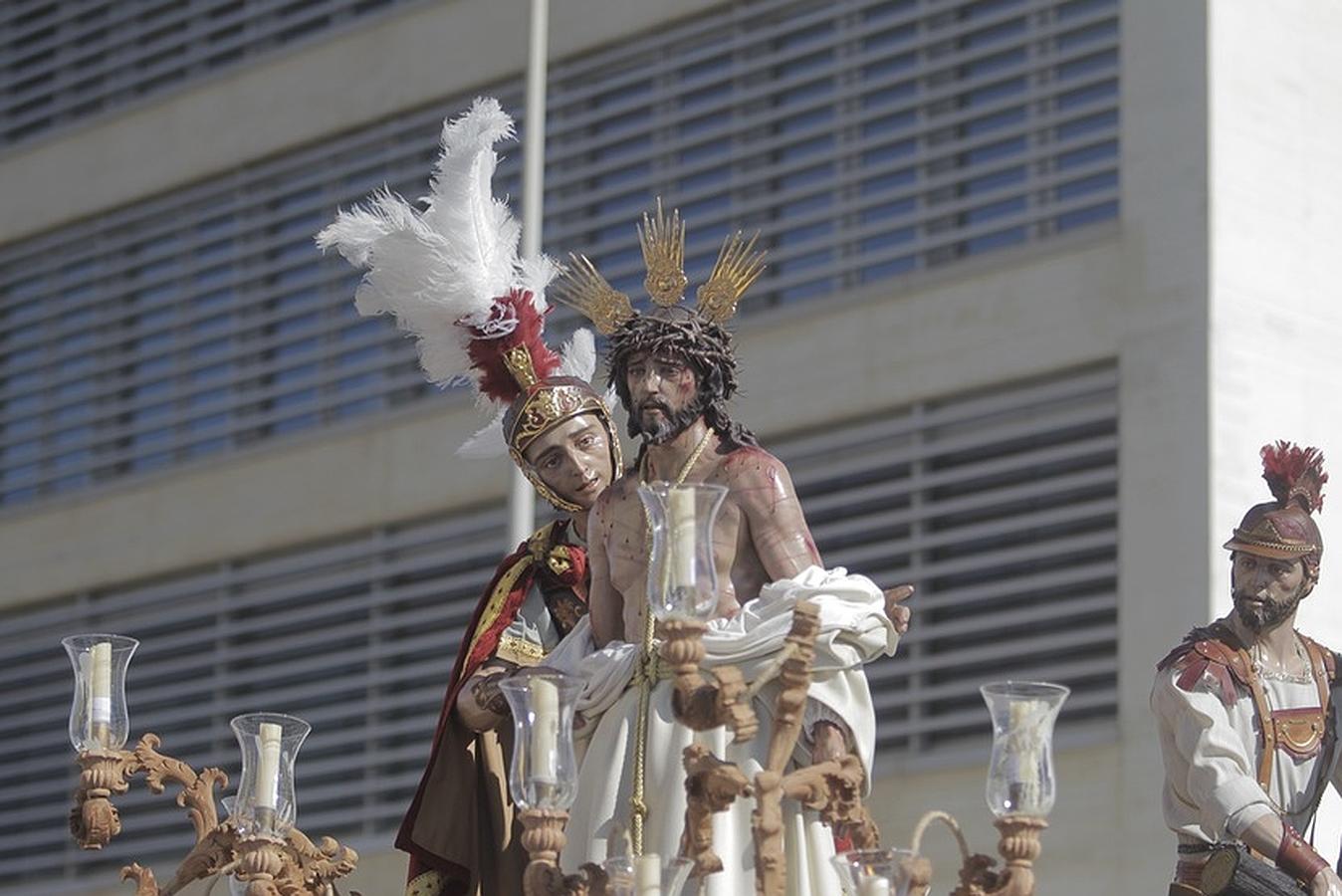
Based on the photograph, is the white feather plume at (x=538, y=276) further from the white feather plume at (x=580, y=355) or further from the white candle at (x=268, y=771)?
the white candle at (x=268, y=771)

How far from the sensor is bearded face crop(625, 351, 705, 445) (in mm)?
8953

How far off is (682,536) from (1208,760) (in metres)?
2.14

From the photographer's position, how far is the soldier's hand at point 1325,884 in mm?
9008

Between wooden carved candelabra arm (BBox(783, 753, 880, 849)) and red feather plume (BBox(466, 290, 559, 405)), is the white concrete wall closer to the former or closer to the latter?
red feather plume (BBox(466, 290, 559, 405))

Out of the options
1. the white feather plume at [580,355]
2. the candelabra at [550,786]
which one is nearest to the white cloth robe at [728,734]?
the candelabra at [550,786]

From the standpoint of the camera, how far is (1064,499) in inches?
848

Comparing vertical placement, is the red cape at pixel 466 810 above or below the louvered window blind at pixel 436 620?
below

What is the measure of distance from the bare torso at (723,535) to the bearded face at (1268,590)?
4.19 feet

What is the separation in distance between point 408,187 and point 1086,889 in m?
7.74

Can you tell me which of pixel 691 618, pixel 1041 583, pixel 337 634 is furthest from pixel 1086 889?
pixel 691 618

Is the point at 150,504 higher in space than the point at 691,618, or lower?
higher

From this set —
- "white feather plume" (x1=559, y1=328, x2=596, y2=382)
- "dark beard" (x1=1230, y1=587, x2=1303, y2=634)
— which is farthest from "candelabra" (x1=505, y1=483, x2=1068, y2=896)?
"white feather plume" (x1=559, y1=328, x2=596, y2=382)

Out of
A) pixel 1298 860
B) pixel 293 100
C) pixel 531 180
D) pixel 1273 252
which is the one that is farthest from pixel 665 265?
pixel 293 100

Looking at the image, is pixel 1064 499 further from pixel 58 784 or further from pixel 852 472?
pixel 58 784
